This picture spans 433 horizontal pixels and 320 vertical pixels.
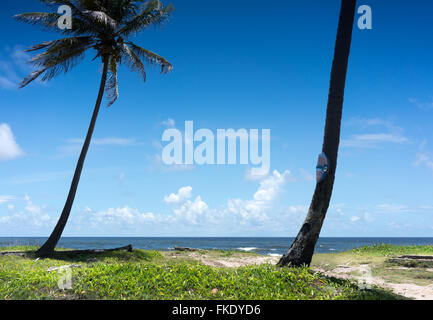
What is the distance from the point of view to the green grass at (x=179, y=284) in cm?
670

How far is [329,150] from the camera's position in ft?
29.5

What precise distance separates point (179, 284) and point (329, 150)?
506 centimetres

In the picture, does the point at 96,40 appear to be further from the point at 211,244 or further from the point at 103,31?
the point at 211,244

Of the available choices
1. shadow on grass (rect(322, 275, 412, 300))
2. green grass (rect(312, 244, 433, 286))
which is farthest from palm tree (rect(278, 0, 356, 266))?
green grass (rect(312, 244, 433, 286))

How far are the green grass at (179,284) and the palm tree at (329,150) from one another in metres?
0.67

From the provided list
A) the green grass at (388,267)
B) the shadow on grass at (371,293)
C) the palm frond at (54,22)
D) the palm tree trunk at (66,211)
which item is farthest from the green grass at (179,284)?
the palm frond at (54,22)

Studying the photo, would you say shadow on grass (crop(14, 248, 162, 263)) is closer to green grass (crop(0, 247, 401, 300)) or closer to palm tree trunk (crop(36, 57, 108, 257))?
palm tree trunk (crop(36, 57, 108, 257))

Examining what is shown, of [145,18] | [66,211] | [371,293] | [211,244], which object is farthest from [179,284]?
[211,244]

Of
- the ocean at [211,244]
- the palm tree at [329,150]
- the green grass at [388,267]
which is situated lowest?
the ocean at [211,244]

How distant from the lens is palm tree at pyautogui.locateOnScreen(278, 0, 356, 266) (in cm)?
876

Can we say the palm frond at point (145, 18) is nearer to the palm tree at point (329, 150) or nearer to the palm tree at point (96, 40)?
the palm tree at point (96, 40)

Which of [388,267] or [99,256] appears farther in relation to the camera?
[99,256]
